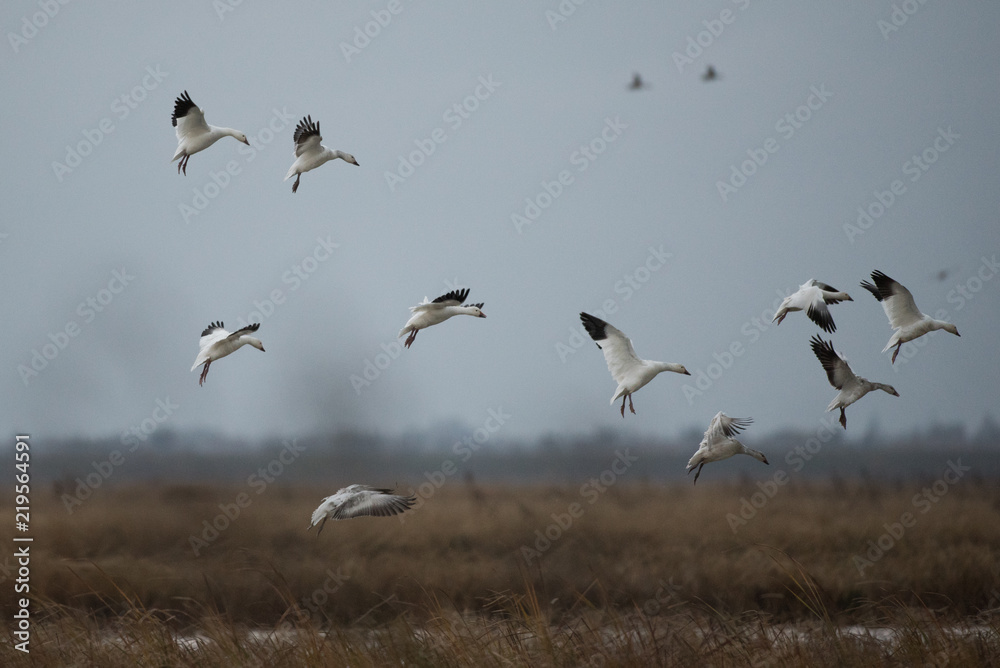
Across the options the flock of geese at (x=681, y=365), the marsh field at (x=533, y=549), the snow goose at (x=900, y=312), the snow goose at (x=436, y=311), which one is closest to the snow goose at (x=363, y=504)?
the flock of geese at (x=681, y=365)

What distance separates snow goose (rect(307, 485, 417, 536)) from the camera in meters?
6.63

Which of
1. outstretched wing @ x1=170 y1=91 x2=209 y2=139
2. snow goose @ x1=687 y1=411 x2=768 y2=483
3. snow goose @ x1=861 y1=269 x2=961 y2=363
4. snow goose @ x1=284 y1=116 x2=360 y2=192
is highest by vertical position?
outstretched wing @ x1=170 y1=91 x2=209 y2=139

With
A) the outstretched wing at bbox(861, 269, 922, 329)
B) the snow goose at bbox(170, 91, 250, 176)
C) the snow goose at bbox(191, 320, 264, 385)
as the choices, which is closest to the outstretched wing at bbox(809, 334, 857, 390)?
the outstretched wing at bbox(861, 269, 922, 329)

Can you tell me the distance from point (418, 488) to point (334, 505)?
12444mm

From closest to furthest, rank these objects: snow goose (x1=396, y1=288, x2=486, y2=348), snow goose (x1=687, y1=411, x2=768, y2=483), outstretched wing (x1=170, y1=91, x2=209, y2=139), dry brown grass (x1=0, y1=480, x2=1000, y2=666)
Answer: snow goose (x1=687, y1=411, x2=768, y2=483) → snow goose (x1=396, y1=288, x2=486, y2=348) → outstretched wing (x1=170, y1=91, x2=209, y2=139) → dry brown grass (x1=0, y1=480, x2=1000, y2=666)

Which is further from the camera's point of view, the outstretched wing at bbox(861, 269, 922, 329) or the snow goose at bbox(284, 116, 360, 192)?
A: the snow goose at bbox(284, 116, 360, 192)

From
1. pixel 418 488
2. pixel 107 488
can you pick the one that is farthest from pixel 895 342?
pixel 107 488

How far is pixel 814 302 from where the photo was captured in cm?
718

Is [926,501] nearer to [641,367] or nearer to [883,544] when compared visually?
[883,544]

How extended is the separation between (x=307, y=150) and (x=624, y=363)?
4202 millimetres

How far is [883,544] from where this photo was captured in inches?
641

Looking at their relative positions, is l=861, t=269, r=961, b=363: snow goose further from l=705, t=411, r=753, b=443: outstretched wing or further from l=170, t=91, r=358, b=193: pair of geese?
l=170, t=91, r=358, b=193: pair of geese

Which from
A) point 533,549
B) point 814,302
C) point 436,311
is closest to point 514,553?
point 533,549

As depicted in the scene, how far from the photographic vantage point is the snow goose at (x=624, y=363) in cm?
729
